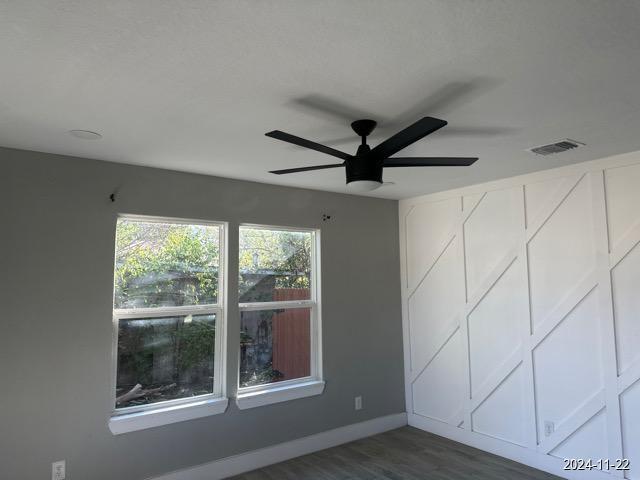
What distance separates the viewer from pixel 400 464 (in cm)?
369

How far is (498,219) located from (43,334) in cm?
381

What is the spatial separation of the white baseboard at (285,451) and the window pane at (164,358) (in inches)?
22.7

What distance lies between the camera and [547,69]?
1864mm

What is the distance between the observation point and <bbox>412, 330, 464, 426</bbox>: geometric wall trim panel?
4207 mm

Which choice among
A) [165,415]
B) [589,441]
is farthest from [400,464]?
[165,415]

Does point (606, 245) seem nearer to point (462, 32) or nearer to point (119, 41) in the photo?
point (462, 32)

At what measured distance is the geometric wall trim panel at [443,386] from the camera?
13.8ft

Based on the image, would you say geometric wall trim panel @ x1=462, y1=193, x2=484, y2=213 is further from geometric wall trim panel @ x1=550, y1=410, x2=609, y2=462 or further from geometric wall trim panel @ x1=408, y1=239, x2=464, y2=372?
geometric wall trim panel @ x1=550, y1=410, x2=609, y2=462

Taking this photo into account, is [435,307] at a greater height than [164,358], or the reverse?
[435,307]

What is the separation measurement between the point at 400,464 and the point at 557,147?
289 centimetres

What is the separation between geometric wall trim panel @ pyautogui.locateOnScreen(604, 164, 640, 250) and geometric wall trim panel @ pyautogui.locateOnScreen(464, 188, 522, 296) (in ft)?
2.33

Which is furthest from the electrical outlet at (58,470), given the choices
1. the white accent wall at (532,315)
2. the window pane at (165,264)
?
the white accent wall at (532,315)

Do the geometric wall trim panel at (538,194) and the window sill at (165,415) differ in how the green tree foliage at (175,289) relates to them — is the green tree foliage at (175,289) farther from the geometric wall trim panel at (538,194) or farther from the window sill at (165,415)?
the geometric wall trim panel at (538,194)

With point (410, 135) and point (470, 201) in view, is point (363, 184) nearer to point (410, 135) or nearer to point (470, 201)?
point (410, 135)
